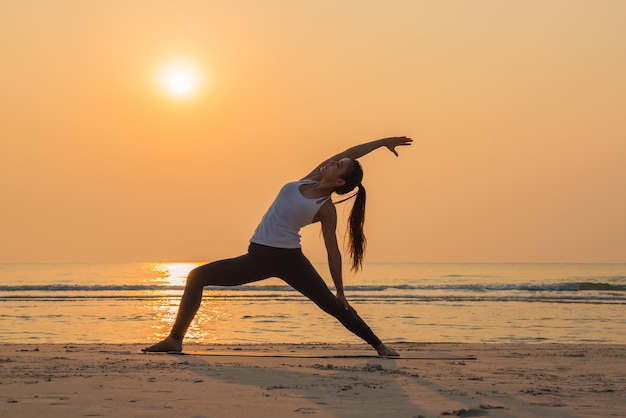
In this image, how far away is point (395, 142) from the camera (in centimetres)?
792

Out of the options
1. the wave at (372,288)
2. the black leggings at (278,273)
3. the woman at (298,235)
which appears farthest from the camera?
the wave at (372,288)

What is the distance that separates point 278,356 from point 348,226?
1.39 m

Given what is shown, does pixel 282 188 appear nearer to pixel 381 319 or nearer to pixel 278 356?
pixel 278 356

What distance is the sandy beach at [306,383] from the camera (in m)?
5.19

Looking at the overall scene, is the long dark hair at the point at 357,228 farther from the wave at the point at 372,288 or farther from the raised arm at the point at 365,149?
the wave at the point at 372,288

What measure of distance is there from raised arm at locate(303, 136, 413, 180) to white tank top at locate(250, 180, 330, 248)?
118mm

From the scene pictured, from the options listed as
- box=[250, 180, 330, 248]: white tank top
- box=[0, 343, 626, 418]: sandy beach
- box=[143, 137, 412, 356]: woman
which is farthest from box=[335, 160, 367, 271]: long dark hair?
box=[0, 343, 626, 418]: sandy beach

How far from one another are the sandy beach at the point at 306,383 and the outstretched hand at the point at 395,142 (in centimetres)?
183

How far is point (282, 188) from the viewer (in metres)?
7.79

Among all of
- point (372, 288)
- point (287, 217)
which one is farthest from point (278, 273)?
point (372, 288)

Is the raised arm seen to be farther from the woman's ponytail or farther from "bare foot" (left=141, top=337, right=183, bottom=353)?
"bare foot" (left=141, top=337, right=183, bottom=353)

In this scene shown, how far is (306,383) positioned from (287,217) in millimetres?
1836

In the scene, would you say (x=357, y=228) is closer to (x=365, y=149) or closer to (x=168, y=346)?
(x=365, y=149)

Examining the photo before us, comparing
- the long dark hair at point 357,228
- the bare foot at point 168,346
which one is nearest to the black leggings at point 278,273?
the long dark hair at point 357,228
